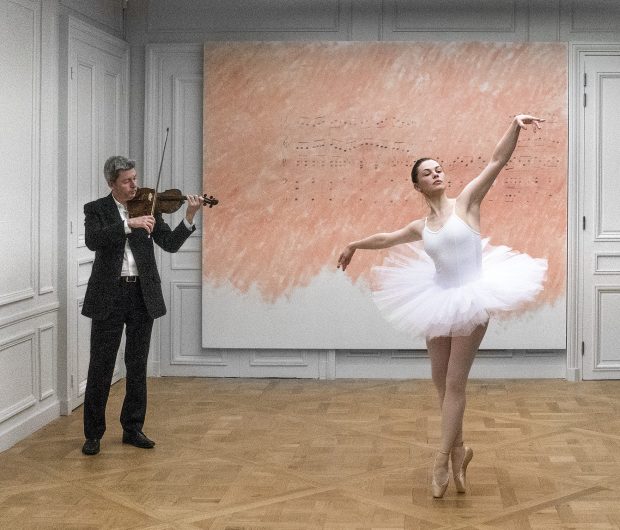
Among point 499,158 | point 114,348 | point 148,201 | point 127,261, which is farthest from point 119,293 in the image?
point 499,158

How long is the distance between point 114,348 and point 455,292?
2.00 metres

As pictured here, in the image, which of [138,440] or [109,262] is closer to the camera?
[109,262]

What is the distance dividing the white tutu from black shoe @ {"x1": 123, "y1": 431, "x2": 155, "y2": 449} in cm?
162

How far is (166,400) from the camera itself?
705 centimetres

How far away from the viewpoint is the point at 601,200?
7730mm

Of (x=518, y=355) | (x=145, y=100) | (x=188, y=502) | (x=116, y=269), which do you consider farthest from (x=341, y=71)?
(x=188, y=502)

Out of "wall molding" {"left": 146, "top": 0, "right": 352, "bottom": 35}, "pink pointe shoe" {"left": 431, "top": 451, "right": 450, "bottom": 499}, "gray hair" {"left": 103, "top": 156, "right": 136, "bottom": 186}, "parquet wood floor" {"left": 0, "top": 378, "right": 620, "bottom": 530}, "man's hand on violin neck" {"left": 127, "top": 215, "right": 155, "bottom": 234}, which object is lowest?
"parquet wood floor" {"left": 0, "top": 378, "right": 620, "bottom": 530}

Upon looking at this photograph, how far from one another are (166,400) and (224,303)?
107 cm

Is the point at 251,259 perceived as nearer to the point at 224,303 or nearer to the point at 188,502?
the point at 224,303

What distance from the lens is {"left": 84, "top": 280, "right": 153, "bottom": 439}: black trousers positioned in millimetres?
5477

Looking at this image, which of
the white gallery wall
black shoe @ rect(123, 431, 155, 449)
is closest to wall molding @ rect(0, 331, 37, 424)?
black shoe @ rect(123, 431, 155, 449)

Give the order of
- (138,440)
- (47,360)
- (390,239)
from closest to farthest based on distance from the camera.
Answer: (390,239) → (138,440) → (47,360)

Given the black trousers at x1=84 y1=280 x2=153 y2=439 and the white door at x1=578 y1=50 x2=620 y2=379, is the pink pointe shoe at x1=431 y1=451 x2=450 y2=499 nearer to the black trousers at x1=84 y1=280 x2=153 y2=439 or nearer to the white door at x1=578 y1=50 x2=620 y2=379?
the black trousers at x1=84 y1=280 x2=153 y2=439

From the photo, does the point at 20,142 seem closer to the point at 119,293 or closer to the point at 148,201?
the point at 148,201
